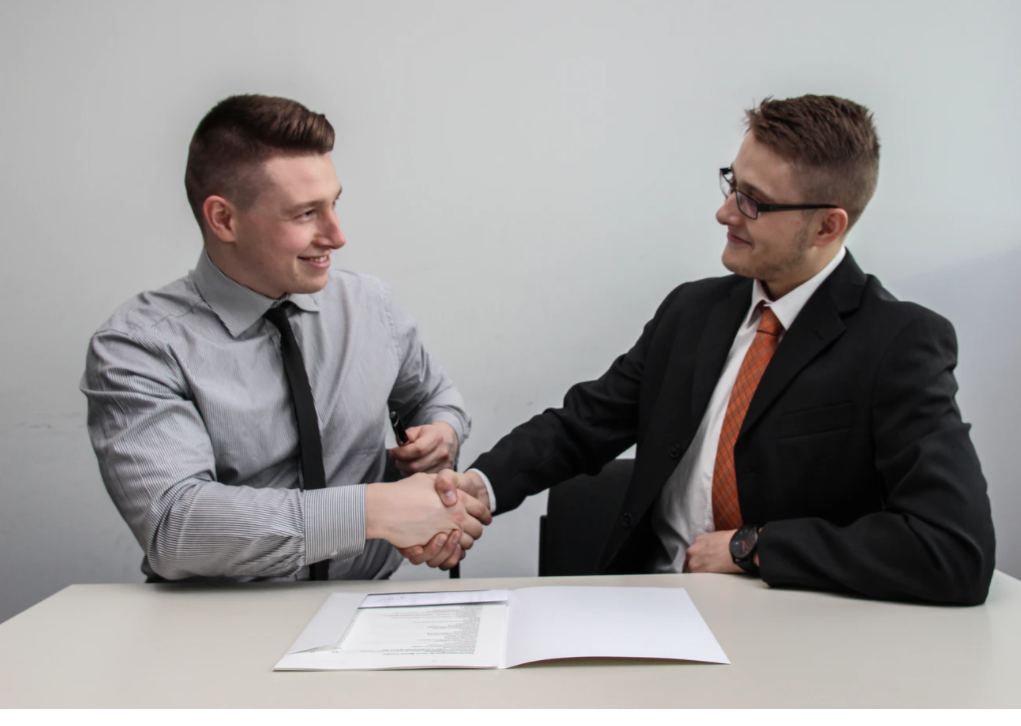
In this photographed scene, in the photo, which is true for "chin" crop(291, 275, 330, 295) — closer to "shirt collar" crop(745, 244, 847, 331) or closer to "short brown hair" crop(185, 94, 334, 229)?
"short brown hair" crop(185, 94, 334, 229)

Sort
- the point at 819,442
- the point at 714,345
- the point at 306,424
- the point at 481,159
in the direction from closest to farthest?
the point at 819,442 → the point at 306,424 → the point at 714,345 → the point at 481,159

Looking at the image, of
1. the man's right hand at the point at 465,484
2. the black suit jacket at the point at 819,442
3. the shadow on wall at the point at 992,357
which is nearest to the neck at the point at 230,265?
the man's right hand at the point at 465,484

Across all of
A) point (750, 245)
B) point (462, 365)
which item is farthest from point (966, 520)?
point (462, 365)

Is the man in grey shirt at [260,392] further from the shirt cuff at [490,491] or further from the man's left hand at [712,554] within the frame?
the man's left hand at [712,554]

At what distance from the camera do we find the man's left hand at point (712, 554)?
1.45 m

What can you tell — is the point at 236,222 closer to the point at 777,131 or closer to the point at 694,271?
the point at 777,131

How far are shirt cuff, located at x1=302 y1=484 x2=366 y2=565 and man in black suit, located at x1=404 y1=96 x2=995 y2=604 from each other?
221mm

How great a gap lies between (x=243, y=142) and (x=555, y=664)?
3.87 feet

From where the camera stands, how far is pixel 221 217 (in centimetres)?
162

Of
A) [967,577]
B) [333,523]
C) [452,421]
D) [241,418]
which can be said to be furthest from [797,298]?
[241,418]

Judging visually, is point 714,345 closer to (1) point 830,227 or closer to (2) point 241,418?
(1) point 830,227

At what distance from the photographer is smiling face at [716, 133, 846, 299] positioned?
5.26 feet

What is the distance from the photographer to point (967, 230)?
2697 mm

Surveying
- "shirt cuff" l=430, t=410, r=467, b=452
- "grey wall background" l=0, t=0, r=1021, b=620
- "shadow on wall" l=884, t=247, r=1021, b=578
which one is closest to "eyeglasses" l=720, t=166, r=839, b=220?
"shirt cuff" l=430, t=410, r=467, b=452
